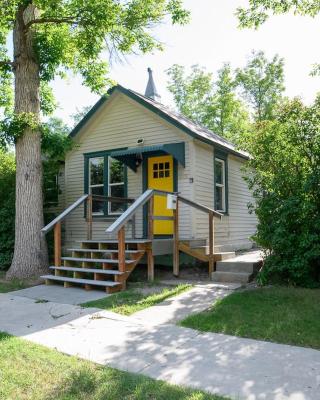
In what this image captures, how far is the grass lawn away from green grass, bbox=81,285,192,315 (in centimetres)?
106

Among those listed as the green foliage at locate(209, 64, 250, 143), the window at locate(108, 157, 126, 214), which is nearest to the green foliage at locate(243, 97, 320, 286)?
the window at locate(108, 157, 126, 214)

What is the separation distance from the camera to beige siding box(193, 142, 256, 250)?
1015 centimetres

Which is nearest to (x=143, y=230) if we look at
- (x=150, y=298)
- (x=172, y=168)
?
(x=172, y=168)

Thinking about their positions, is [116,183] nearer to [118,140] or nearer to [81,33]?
[118,140]

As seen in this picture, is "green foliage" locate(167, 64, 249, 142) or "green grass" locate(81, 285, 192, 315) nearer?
"green grass" locate(81, 285, 192, 315)

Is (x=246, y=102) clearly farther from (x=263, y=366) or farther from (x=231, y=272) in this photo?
(x=263, y=366)

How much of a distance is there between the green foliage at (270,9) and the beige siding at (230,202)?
4.03m

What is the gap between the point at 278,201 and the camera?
25.1 ft

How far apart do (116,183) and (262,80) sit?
69.2 ft

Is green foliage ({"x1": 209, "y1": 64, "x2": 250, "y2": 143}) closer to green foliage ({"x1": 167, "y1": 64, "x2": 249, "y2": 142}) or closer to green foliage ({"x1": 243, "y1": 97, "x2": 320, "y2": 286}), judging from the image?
green foliage ({"x1": 167, "y1": 64, "x2": 249, "y2": 142})

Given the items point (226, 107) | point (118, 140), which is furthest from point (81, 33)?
point (226, 107)

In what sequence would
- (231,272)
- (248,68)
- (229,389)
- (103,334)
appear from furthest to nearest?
(248,68) < (231,272) < (103,334) < (229,389)

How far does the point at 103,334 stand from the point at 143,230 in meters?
5.82

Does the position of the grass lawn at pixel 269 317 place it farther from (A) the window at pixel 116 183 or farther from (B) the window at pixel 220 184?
(A) the window at pixel 116 183
